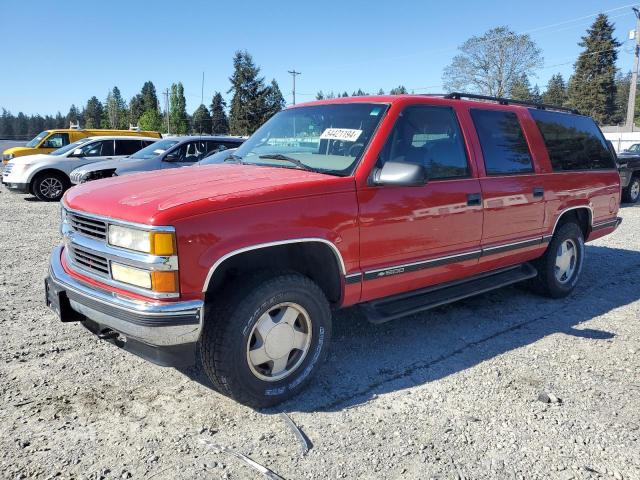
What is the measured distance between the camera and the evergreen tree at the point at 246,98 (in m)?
62.6

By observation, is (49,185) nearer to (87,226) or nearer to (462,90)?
(87,226)

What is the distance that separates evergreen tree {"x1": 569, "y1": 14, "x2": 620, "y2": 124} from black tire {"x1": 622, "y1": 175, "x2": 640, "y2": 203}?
5145cm

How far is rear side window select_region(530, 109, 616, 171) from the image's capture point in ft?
16.6

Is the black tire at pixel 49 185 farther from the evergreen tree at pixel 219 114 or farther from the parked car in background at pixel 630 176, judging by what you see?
the evergreen tree at pixel 219 114

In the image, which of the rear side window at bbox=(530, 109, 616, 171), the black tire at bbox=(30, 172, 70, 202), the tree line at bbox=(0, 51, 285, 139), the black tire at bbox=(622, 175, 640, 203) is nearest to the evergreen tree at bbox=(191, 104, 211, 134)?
the tree line at bbox=(0, 51, 285, 139)

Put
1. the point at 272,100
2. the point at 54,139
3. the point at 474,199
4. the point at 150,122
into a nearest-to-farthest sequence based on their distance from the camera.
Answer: the point at 474,199 < the point at 54,139 < the point at 272,100 < the point at 150,122

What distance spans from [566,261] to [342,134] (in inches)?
128

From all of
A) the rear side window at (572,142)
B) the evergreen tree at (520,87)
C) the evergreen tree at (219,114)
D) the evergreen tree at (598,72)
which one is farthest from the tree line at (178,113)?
the rear side window at (572,142)

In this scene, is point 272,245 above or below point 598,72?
below

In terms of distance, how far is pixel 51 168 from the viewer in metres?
12.8

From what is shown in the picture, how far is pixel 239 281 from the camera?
9.89ft

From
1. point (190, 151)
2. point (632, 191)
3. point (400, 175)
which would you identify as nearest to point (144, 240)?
point (400, 175)

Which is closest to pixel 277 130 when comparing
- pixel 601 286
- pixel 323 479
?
pixel 323 479

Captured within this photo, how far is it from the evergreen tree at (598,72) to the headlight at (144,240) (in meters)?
65.5
